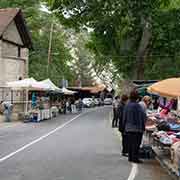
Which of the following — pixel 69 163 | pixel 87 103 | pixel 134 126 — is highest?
pixel 134 126

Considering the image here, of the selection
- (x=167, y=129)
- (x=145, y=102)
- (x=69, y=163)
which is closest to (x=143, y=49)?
(x=145, y=102)

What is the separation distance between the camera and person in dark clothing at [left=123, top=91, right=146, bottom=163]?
13312 millimetres

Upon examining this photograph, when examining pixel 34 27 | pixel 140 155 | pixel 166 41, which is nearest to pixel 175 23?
pixel 166 41

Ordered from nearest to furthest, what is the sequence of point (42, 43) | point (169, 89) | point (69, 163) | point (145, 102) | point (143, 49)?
1. point (169, 89)
2. point (69, 163)
3. point (145, 102)
4. point (143, 49)
5. point (42, 43)

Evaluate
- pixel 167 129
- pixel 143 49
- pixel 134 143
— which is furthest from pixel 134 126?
pixel 143 49

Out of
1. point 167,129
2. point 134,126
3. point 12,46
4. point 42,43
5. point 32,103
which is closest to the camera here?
point 134,126

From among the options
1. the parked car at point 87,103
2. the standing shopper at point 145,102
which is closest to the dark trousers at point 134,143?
the standing shopper at point 145,102

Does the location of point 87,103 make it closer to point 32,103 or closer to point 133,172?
point 32,103

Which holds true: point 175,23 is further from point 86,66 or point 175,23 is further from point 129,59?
point 86,66

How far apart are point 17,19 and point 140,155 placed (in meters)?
31.6

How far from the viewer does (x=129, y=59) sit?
42.6 meters

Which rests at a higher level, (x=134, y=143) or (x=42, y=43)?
(x=42, y=43)

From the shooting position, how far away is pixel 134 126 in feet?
43.7

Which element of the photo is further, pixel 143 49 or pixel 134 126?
pixel 143 49
